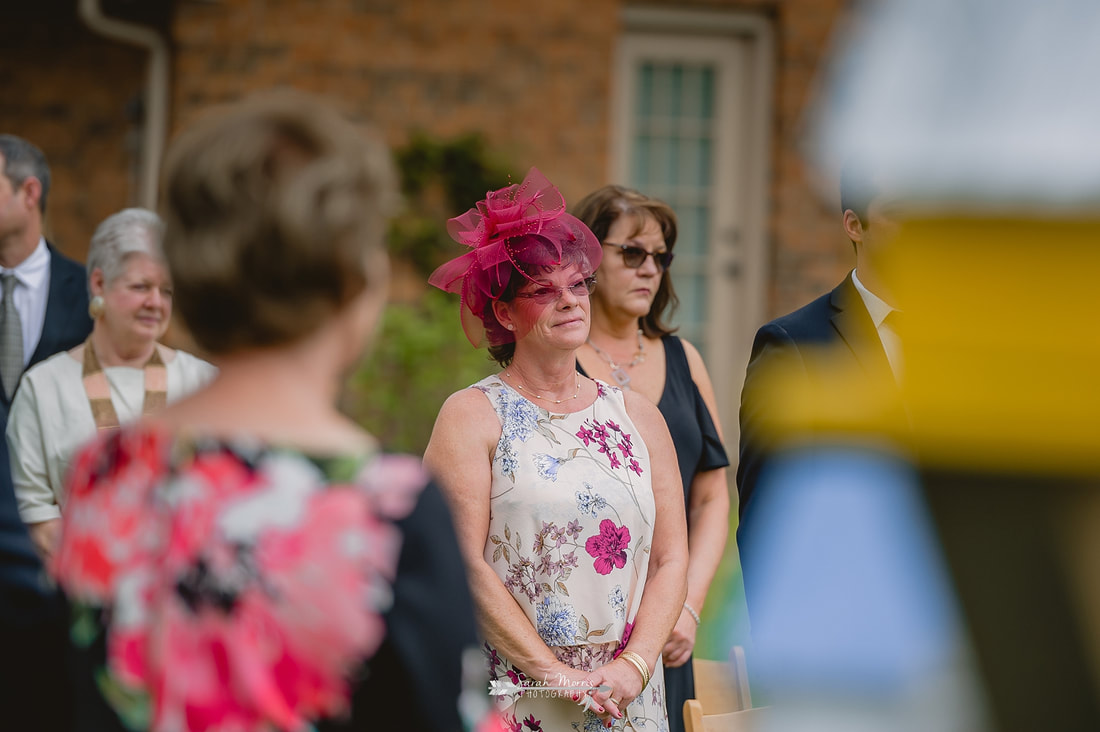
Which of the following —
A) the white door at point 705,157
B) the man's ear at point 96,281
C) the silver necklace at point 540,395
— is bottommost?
the silver necklace at point 540,395

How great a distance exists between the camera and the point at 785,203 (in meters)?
7.63

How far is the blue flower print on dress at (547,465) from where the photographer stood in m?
2.71

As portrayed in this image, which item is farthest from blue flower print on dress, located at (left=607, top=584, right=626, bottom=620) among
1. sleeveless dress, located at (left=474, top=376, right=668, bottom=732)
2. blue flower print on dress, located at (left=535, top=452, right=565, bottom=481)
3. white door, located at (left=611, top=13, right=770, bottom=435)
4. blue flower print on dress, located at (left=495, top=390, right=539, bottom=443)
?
white door, located at (left=611, top=13, right=770, bottom=435)

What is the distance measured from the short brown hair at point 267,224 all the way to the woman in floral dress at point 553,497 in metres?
1.29

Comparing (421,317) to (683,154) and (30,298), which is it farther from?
(30,298)

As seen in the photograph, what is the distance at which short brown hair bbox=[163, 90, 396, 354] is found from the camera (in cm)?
129

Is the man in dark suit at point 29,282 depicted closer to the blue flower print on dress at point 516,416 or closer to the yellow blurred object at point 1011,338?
the blue flower print on dress at point 516,416

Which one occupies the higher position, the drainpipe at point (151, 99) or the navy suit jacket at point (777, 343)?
the drainpipe at point (151, 99)

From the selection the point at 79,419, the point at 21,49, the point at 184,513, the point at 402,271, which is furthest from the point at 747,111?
the point at 184,513

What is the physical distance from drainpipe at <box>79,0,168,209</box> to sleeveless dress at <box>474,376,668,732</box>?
5512 millimetres

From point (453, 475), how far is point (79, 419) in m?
1.46

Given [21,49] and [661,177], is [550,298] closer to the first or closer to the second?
[661,177]

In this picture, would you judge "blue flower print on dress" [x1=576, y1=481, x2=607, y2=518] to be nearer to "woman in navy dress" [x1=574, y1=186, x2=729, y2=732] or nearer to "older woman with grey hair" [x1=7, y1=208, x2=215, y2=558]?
"woman in navy dress" [x1=574, y1=186, x2=729, y2=732]

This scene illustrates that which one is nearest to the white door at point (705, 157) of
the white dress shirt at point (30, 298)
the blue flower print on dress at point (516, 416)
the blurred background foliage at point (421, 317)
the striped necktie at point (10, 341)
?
the blurred background foliage at point (421, 317)
